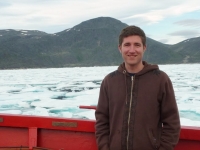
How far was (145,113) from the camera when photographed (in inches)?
68.0

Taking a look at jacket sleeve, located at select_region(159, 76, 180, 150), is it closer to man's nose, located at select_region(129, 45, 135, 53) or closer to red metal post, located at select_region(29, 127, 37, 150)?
man's nose, located at select_region(129, 45, 135, 53)

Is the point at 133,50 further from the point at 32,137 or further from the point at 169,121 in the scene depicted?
the point at 32,137

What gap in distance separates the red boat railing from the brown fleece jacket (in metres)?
0.68

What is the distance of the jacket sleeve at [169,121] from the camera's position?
67.2 inches

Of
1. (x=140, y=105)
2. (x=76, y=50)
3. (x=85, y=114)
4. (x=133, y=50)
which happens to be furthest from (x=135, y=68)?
(x=76, y=50)

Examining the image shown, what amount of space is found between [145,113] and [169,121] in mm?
144

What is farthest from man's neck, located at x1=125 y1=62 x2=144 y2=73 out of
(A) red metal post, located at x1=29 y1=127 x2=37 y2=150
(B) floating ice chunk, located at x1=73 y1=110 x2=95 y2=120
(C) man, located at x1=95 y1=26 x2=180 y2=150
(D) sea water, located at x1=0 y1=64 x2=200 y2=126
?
(B) floating ice chunk, located at x1=73 y1=110 x2=95 y2=120

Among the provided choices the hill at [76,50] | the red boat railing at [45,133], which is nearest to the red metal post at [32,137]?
the red boat railing at [45,133]

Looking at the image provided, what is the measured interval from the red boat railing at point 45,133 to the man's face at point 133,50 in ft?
2.56

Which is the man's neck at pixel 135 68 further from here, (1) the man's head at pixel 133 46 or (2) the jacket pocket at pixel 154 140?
(2) the jacket pocket at pixel 154 140

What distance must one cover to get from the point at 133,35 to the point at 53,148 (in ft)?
4.57

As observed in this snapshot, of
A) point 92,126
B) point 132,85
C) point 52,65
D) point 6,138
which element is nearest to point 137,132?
point 132,85

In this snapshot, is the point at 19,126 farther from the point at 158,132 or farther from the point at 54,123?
the point at 158,132

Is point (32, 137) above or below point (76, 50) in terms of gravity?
below
